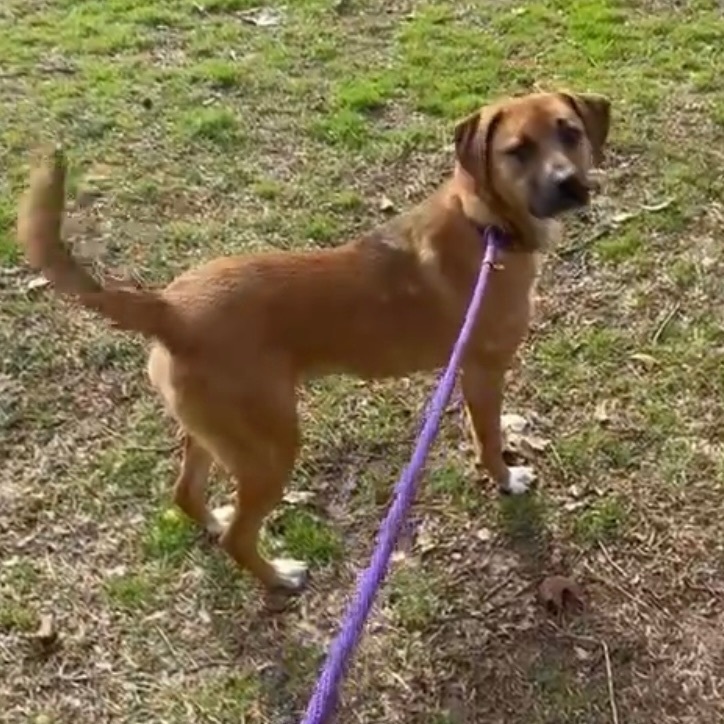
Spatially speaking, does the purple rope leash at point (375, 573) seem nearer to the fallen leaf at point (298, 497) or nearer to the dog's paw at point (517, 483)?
the dog's paw at point (517, 483)

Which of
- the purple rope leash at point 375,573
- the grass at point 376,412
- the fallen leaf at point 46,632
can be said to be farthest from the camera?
the fallen leaf at point 46,632

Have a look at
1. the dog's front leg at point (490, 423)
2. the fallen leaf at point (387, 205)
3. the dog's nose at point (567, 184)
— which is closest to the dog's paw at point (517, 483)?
the dog's front leg at point (490, 423)

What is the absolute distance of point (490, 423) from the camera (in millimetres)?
4121

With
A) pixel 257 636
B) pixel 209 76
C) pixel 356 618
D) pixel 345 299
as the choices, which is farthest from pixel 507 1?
pixel 356 618

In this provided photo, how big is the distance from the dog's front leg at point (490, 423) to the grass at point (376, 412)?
8 centimetres

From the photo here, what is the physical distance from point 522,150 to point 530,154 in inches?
1.0

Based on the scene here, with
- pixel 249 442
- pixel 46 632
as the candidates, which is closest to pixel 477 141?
pixel 249 442

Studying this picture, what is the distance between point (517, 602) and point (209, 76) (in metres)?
3.63

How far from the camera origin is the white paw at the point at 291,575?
3.99m

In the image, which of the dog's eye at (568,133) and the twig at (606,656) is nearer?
the twig at (606,656)

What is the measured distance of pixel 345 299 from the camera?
375cm

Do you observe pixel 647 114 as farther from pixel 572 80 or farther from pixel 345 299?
pixel 345 299

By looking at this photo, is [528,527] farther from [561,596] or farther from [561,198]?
[561,198]

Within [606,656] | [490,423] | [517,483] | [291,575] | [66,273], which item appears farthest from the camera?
[517,483]
